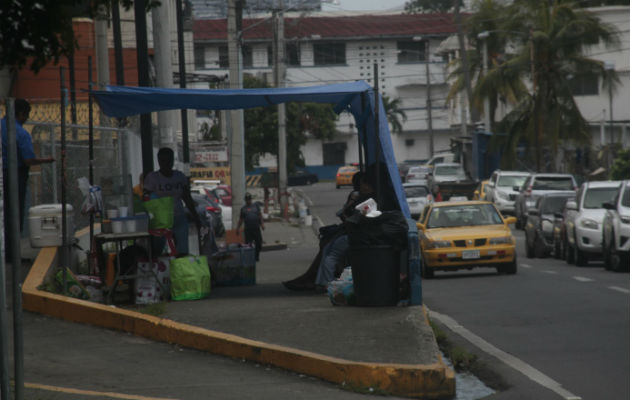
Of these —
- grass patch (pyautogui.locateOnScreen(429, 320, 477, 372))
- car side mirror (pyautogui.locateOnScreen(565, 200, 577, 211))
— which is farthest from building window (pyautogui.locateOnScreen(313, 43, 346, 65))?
grass patch (pyautogui.locateOnScreen(429, 320, 477, 372))

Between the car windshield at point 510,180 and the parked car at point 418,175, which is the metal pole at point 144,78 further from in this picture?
the parked car at point 418,175

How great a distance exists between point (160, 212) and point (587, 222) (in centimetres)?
1233

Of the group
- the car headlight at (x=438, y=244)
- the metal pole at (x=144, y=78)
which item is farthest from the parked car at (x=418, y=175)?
the metal pole at (x=144, y=78)

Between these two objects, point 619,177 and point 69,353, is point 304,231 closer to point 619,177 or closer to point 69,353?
point 619,177

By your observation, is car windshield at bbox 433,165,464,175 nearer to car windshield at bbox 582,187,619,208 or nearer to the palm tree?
the palm tree

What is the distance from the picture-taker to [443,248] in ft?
69.4

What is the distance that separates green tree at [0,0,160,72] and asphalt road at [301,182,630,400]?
5.23 metres

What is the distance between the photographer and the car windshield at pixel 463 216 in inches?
888

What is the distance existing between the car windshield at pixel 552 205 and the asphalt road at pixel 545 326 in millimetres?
6680

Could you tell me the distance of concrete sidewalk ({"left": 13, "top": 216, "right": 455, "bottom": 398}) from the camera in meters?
8.45

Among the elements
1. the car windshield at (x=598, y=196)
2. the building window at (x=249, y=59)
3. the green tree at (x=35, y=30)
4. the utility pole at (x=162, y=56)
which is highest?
the building window at (x=249, y=59)

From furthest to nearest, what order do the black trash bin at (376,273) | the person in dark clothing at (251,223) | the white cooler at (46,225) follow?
the person in dark clothing at (251,223) < the white cooler at (46,225) < the black trash bin at (376,273)

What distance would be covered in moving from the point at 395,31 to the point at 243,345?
8138 centimetres

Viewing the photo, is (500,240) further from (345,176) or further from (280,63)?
(345,176)
